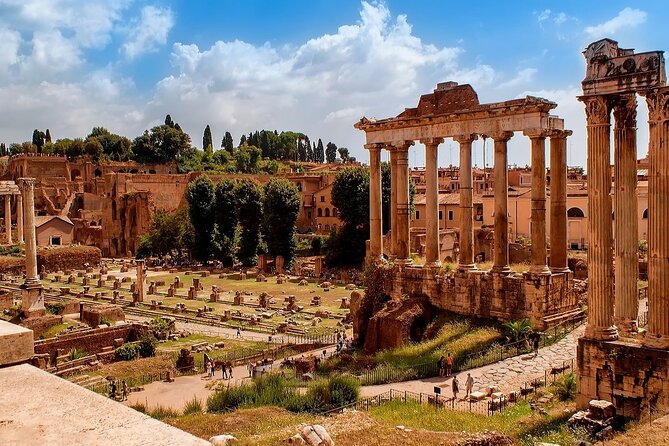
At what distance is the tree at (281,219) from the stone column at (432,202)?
98.6 ft

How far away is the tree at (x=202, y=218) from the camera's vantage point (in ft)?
186

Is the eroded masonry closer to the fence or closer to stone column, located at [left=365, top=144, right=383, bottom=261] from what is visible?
stone column, located at [left=365, top=144, right=383, bottom=261]

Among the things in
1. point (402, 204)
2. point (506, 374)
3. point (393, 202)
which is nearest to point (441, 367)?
point (506, 374)

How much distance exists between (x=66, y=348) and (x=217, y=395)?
1155 cm

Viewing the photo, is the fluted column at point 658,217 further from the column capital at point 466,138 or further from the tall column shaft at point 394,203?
the tall column shaft at point 394,203

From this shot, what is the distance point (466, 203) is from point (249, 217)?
37.2m

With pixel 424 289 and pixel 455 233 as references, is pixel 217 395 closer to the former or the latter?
pixel 424 289

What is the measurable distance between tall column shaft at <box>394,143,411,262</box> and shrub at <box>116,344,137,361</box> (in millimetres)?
10832

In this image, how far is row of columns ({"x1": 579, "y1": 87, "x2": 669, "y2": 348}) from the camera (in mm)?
11883

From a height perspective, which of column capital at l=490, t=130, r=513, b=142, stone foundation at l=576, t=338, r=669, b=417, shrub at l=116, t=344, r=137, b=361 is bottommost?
shrub at l=116, t=344, r=137, b=361

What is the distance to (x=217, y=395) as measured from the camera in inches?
631

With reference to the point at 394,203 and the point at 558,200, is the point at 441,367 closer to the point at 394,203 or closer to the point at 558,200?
the point at 558,200

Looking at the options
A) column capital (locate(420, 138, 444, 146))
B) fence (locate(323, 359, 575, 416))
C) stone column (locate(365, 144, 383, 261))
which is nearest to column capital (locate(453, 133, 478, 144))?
column capital (locate(420, 138, 444, 146))

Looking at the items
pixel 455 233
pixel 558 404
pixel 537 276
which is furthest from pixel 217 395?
pixel 455 233
